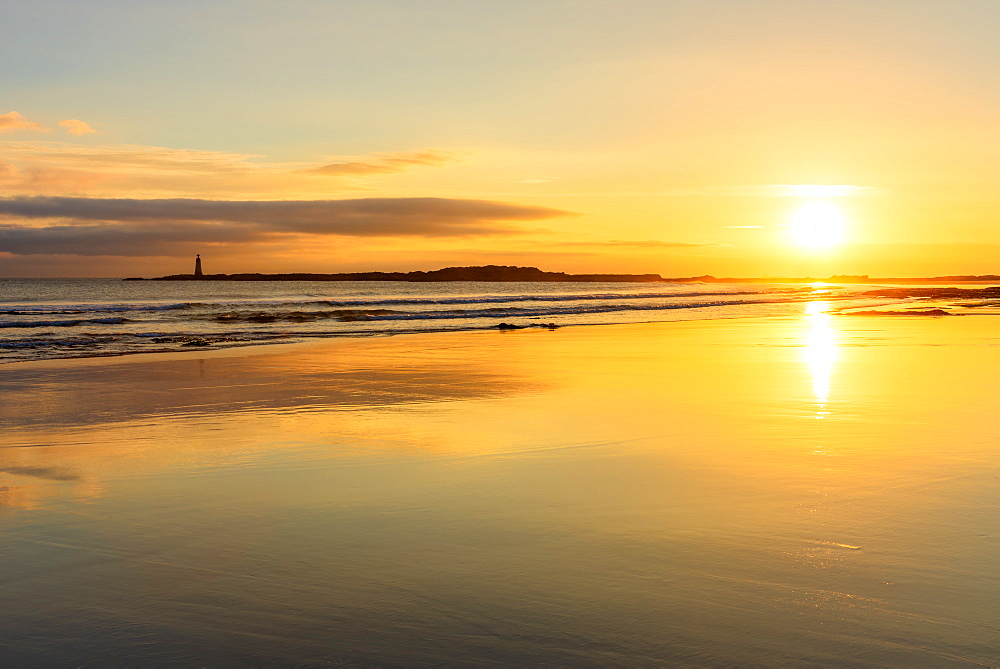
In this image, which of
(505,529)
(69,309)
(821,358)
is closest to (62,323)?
(69,309)

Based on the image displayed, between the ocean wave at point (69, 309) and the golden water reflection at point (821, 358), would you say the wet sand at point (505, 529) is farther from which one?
the ocean wave at point (69, 309)

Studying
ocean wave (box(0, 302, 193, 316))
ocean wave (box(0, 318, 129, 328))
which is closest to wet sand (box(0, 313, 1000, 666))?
ocean wave (box(0, 318, 129, 328))

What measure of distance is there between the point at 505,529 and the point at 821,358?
11.6m

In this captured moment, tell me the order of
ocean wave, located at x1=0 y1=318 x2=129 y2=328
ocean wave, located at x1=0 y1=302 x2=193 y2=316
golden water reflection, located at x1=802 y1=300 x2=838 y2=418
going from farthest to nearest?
ocean wave, located at x1=0 y1=302 x2=193 y2=316 → ocean wave, located at x1=0 y1=318 x2=129 y2=328 → golden water reflection, located at x1=802 y1=300 x2=838 y2=418

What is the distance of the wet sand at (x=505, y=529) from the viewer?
10.6 feet

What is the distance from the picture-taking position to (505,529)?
461 cm

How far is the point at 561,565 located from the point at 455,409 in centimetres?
523

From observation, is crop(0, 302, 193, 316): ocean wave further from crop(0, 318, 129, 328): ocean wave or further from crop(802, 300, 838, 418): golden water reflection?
crop(802, 300, 838, 418): golden water reflection

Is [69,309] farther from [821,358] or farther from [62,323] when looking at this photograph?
[821,358]

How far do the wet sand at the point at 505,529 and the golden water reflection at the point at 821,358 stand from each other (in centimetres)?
15

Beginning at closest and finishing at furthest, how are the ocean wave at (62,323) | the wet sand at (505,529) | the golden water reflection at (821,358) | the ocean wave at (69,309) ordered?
the wet sand at (505,529), the golden water reflection at (821,358), the ocean wave at (62,323), the ocean wave at (69,309)

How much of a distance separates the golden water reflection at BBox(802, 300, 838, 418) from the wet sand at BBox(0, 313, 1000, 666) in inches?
5.7

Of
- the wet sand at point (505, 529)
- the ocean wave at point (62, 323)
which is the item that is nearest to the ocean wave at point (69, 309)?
the ocean wave at point (62, 323)

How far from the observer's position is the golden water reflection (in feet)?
31.8
